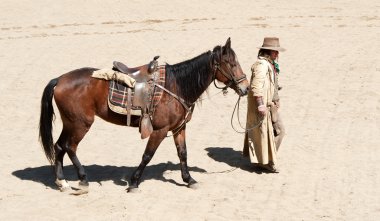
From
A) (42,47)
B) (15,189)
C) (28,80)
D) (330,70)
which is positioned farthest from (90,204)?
(42,47)

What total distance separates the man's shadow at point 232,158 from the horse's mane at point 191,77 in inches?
64.4

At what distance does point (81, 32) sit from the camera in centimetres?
1864

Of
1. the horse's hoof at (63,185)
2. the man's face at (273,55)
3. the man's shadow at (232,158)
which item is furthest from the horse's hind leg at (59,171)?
the man's face at (273,55)

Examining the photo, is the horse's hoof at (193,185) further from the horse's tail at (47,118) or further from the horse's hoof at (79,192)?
the horse's tail at (47,118)

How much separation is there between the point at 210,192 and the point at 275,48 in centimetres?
205

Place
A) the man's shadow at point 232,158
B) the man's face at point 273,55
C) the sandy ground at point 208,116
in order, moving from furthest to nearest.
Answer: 1. the man's shadow at point 232,158
2. the man's face at point 273,55
3. the sandy ground at point 208,116

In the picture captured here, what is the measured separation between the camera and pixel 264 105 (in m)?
8.63

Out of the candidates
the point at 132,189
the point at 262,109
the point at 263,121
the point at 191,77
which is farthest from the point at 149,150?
the point at 263,121

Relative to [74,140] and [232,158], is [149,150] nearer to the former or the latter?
[74,140]

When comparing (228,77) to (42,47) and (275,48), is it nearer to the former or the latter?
(275,48)

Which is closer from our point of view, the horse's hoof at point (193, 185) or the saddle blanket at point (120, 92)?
the saddle blanket at point (120, 92)

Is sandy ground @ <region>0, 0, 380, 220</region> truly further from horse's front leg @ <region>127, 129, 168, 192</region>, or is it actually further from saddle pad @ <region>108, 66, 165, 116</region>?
saddle pad @ <region>108, 66, 165, 116</region>

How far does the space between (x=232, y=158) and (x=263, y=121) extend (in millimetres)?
1081

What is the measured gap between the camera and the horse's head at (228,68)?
318 inches
